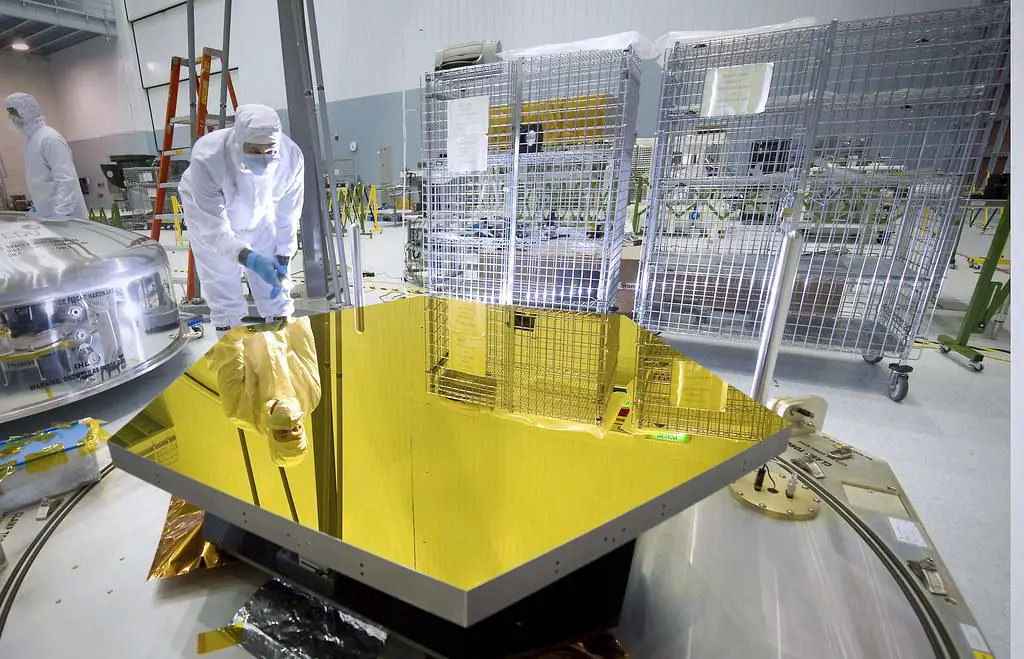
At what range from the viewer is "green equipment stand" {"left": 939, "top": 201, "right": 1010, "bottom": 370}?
2387 mm

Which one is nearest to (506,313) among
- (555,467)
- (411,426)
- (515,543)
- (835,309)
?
(411,426)

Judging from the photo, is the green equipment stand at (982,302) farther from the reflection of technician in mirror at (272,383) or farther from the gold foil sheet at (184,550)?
the gold foil sheet at (184,550)

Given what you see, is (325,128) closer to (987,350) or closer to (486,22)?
(486,22)

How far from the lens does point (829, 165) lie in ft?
6.24

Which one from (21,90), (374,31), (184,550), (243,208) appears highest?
(374,31)

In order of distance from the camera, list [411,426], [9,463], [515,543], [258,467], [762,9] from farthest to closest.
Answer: [762,9] → [9,463] → [411,426] → [258,467] → [515,543]

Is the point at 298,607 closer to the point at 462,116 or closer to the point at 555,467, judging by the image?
the point at 555,467

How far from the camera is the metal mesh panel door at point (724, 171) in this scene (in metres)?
1.84

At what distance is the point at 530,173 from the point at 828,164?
131 centimetres

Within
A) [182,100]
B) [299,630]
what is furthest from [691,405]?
[182,100]

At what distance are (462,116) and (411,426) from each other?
1.78m

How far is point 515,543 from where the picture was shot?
54 centimetres

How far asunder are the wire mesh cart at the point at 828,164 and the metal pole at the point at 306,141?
186 cm

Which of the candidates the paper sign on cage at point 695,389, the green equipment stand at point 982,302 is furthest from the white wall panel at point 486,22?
the paper sign on cage at point 695,389
